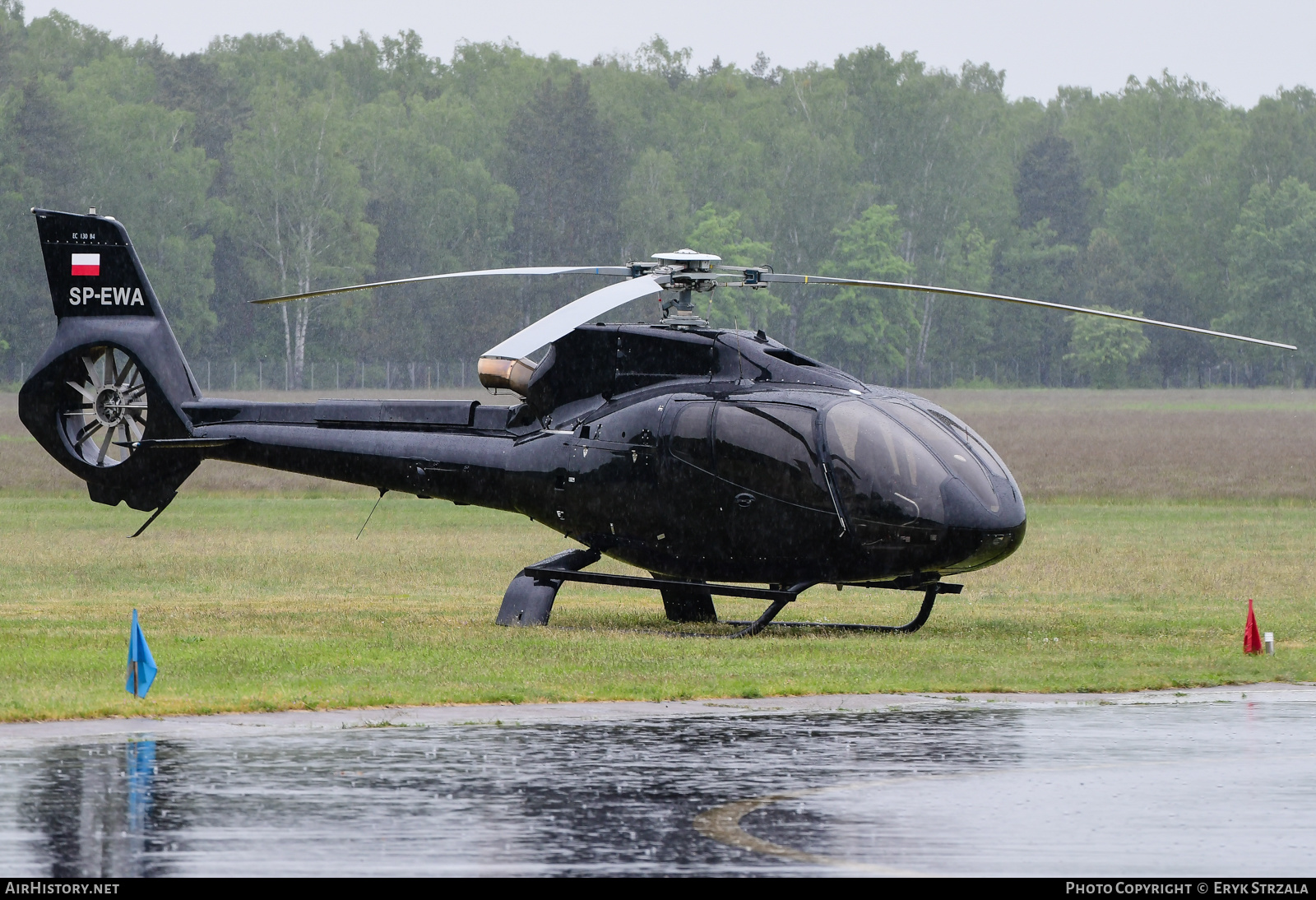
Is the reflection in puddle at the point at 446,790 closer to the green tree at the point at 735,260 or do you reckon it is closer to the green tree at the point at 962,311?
the green tree at the point at 735,260

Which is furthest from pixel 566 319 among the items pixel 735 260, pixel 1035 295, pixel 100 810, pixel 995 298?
pixel 1035 295

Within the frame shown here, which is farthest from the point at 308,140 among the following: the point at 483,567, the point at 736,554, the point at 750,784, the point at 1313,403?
the point at 750,784

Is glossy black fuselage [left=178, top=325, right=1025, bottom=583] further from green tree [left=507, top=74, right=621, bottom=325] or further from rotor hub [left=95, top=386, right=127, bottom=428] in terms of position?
green tree [left=507, top=74, right=621, bottom=325]

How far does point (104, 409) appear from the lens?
23234 millimetres

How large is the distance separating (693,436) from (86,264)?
833 cm

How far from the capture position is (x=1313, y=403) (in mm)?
109438

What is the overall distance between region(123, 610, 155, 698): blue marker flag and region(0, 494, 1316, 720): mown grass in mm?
261

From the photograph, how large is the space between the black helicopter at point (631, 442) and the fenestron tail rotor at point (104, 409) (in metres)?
0.03

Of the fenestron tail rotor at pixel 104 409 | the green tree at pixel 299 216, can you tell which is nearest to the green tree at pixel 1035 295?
the green tree at pixel 299 216

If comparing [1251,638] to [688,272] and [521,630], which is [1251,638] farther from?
[521,630]

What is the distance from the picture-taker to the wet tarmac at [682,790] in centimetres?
938

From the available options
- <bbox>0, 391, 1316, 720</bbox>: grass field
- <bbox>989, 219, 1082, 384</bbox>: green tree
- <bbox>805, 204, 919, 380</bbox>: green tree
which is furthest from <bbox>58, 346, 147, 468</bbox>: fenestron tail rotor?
<bbox>989, 219, 1082, 384</bbox>: green tree

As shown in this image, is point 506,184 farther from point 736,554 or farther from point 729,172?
point 736,554

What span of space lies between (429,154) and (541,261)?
36.1 feet
